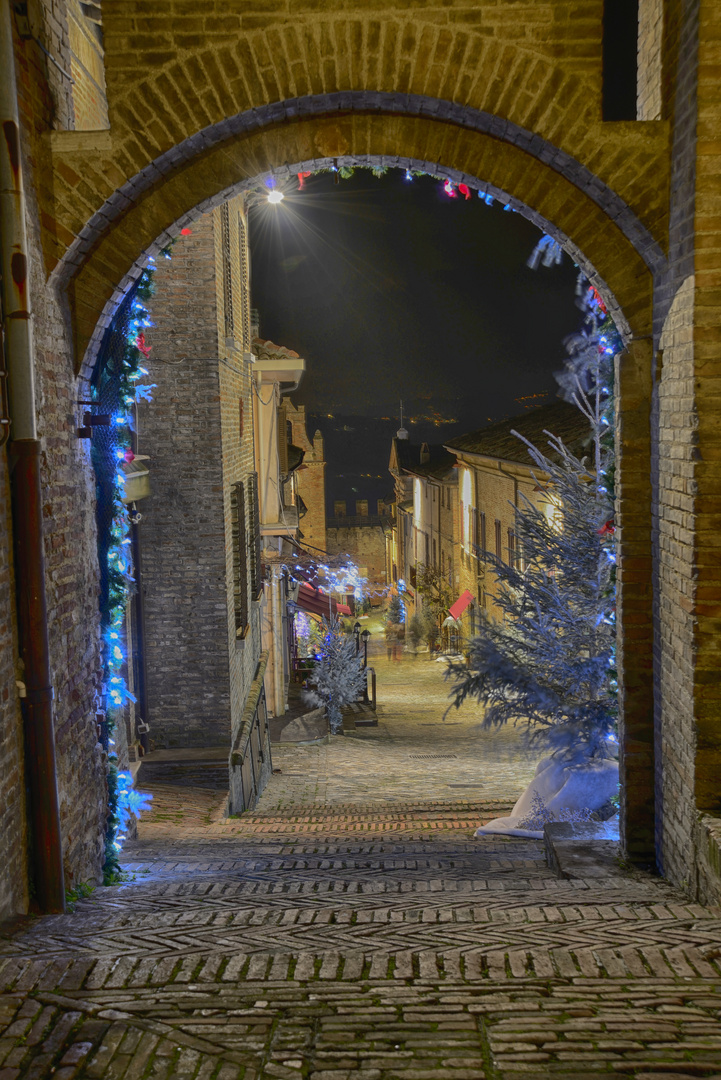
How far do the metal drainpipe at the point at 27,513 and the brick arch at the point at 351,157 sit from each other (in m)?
0.79

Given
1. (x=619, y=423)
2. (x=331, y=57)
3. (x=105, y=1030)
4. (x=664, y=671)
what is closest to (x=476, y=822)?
(x=664, y=671)

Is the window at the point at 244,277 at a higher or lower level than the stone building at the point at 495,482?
higher

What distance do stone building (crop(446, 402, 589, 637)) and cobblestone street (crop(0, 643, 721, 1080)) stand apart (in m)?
11.8

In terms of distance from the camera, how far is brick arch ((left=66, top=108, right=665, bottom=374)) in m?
4.71

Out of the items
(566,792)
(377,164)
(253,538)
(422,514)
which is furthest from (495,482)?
(377,164)

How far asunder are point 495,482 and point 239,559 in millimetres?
12778

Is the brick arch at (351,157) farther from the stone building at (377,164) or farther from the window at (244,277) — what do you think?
the window at (244,277)

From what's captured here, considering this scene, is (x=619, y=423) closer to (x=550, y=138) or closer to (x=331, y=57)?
(x=550, y=138)

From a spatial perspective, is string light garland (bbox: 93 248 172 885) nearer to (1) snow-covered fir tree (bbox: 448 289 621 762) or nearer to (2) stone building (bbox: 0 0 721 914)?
(2) stone building (bbox: 0 0 721 914)

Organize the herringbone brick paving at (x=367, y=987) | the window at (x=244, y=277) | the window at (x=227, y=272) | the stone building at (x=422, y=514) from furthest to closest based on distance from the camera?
the stone building at (x=422, y=514) < the window at (x=244, y=277) < the window at (x=227, y=272) < the herringbone brick paving at (x=367, y=987)

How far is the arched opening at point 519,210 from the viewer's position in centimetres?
477

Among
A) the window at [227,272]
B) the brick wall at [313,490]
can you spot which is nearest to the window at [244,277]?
the window at [227,272]

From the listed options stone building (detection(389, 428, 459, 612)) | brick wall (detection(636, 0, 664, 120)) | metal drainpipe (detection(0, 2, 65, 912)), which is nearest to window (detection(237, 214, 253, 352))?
brick wall (detection(636, 0, 664, 120))

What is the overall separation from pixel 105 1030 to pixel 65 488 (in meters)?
2.75
